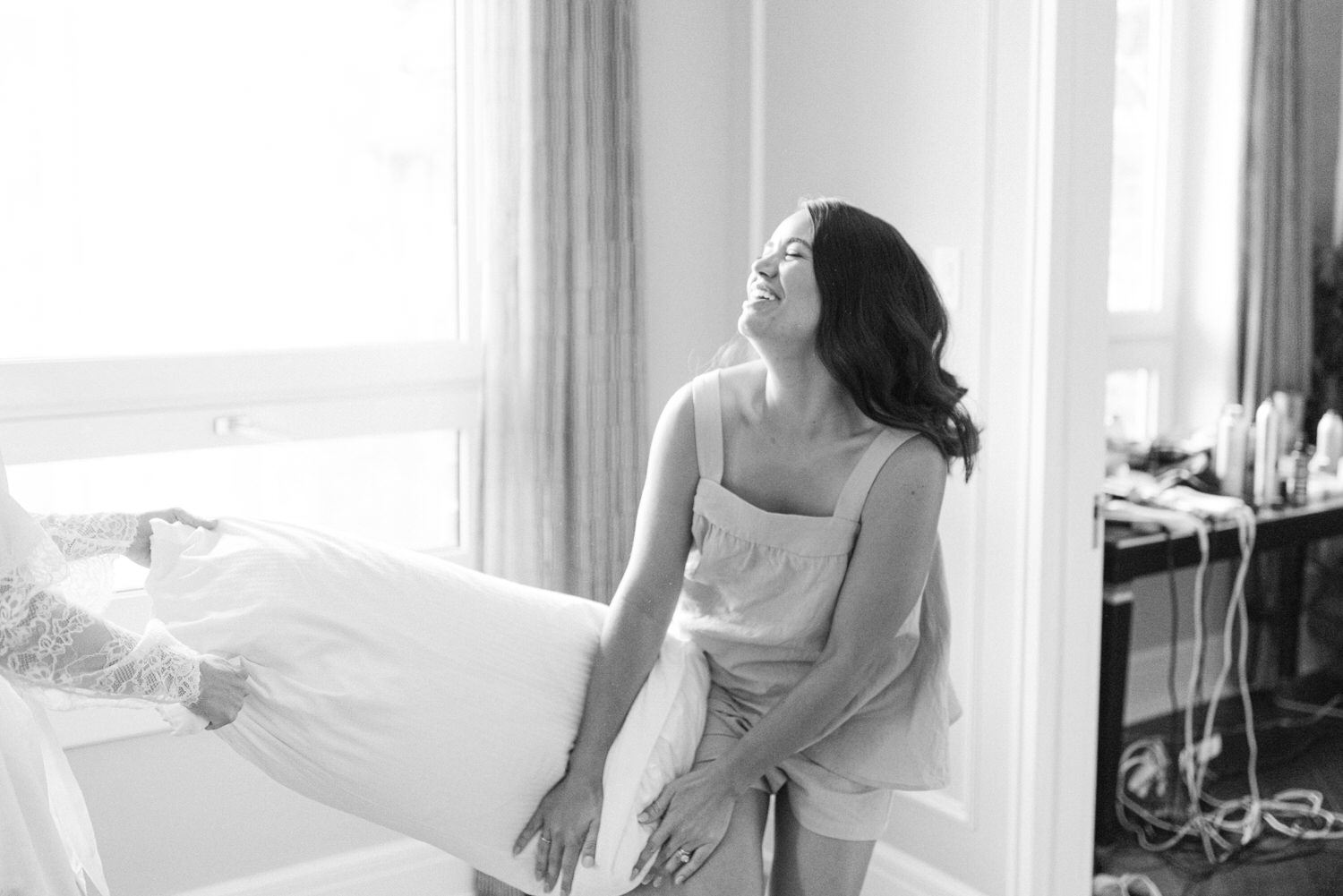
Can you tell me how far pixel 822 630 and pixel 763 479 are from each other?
0.68 feet

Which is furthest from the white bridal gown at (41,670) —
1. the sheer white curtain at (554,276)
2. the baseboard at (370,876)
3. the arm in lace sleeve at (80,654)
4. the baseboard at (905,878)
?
the baseboard at (905,878)

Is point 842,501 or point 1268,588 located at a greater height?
point 842,501

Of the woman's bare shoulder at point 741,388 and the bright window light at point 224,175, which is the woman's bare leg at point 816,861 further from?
the bright window light at point 224,175

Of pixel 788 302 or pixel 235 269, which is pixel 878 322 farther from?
pixel 235 269

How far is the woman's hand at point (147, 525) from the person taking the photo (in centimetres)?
155

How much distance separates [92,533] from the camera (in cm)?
154

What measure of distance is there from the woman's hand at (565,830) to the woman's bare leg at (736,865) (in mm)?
108

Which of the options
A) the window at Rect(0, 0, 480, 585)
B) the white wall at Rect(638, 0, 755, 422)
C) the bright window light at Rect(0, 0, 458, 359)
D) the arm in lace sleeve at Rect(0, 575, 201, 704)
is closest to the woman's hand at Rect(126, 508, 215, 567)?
the arm in lace sleeve at Rect(0, 575, 201, 704)

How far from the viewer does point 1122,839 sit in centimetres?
302

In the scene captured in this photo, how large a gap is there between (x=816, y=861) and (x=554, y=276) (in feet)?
4.21

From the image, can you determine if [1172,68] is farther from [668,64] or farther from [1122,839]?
[1122,839]

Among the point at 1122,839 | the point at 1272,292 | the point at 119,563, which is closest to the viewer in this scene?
the point at 119,563

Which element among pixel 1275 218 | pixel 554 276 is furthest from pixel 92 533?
pixel 1275 218

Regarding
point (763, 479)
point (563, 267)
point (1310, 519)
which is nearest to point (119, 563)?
point (563, 267)
